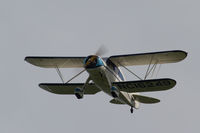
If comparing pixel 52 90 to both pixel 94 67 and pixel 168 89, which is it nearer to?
pixel 94 67

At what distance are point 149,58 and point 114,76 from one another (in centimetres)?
233

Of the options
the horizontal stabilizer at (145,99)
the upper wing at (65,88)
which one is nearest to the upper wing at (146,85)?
the upper wing at (65,88)

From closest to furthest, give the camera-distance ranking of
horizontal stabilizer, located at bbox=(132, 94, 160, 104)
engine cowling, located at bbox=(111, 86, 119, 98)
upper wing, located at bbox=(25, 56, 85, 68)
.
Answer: engine cowling, located at bbox=(111, 86, 119, 98) → upper wing, located at bbox=(25, 56, 85, 68) → horizontal stabilizer, located at bbox=(132, 94, 160, 104)

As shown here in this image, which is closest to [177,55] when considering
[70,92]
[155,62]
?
[155,62]

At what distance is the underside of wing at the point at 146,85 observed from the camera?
2458cm

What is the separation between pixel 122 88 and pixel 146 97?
11.6ft

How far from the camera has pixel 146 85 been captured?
2519 cm

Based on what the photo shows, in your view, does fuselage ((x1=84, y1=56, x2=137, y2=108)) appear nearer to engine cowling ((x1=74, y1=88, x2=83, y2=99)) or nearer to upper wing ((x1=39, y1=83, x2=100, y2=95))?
engine cowling ((x1=74, y1=88, x2=83, y2=99))

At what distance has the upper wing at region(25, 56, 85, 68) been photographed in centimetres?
2781

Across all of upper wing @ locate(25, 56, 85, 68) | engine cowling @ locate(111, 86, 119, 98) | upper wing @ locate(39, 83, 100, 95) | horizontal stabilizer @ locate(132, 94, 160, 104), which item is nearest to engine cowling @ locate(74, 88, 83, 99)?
engine cowling @ locate(111, 86, 119, 98)

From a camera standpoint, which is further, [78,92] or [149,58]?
[149,58]

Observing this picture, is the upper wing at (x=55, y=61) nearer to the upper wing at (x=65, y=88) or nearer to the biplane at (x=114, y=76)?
the biplane at (x=114, y=76)

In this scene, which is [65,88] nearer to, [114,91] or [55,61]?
[55,61]

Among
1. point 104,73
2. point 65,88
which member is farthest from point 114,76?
point 65,88
